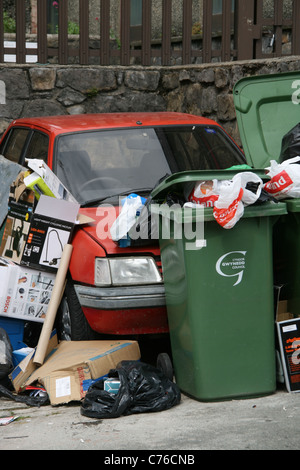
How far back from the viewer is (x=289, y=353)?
4629 mm

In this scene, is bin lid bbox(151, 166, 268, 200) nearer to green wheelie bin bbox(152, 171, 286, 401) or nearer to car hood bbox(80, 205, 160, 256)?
green wheelie bin bbox(152, 171, 286, 401)

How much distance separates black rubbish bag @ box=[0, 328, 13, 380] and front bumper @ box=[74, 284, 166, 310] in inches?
29.4

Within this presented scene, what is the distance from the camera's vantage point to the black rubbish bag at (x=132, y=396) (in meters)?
4.39

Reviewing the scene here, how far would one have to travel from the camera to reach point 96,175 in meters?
5.66

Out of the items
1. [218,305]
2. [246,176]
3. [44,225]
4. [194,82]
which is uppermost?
[194,82]

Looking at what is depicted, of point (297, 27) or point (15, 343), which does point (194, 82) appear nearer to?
point (297, 27)

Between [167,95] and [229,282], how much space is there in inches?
209

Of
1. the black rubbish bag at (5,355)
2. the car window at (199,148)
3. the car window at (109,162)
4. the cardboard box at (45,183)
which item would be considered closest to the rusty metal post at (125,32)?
the car window at (199,148)

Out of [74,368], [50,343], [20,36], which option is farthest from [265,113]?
[20,36]

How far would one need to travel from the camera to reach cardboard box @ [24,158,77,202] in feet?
17.5

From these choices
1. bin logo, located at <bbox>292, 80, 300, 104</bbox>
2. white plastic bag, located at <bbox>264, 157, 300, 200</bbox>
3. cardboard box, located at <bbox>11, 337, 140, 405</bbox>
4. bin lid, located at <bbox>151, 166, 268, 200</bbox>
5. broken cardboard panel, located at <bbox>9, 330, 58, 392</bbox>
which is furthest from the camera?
bin logo, located at <bbox>292, 80, 300, 104</bbox>

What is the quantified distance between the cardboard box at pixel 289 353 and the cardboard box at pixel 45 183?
5.58ft

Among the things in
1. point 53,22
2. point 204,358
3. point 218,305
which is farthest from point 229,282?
point 53,22

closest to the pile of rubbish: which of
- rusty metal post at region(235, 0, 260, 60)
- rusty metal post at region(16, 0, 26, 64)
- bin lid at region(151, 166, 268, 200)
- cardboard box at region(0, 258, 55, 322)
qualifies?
cardboard box at region(0, 258, 55, 322)
